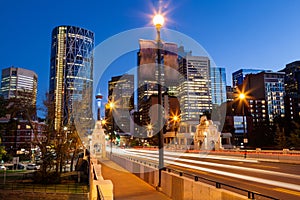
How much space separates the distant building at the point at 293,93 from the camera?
122500 mm

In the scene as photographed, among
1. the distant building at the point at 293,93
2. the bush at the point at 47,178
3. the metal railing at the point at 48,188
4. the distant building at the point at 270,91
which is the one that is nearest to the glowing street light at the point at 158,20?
the metal railing at the point at 48,188

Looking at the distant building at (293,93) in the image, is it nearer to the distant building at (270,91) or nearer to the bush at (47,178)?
the distant building at (270,91)

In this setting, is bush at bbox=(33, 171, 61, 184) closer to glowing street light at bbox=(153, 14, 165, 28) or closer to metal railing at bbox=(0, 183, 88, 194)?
metal railing at bbox=(0, 183, 88, 194)

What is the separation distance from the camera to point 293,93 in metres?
143

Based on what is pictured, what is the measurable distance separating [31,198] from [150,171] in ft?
80.8

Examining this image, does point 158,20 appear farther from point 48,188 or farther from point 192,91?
point 192,91

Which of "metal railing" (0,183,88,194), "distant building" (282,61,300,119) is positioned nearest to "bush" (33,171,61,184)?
"metal railing" (0,183,88,194)

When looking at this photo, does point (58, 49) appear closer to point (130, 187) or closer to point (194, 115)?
point (194, 115)

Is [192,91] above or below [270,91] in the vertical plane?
above

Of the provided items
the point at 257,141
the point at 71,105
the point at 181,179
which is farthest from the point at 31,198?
the point at 257,141

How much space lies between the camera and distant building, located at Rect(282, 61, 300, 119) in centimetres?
12250

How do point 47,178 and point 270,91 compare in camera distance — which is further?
point 270,91

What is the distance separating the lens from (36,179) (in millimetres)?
39906

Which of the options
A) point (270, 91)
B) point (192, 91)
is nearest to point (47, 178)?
point (270, 91)
